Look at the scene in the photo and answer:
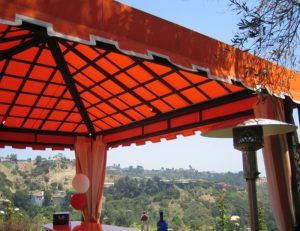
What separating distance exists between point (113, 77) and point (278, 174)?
2.82 m

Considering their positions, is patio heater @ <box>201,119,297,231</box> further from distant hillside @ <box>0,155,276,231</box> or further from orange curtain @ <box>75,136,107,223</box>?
orange curtain @ <box>75,136,107,223</box>

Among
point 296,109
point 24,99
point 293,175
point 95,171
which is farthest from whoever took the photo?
point 95,171

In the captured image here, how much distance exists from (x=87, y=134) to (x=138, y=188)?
4086mm

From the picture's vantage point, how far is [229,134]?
1.87 m

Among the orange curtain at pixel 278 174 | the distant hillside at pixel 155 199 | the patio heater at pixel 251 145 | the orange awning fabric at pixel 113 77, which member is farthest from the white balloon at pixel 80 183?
the patio heater at pixel 251 145

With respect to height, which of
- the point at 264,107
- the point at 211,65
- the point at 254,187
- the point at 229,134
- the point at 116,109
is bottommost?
the point at 254,187

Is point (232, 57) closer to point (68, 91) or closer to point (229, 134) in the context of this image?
point (229, 134)

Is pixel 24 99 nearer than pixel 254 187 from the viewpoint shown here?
No

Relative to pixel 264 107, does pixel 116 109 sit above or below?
above

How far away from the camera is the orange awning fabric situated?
8.79 feet

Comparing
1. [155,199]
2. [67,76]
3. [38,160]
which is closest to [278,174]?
[67,76]

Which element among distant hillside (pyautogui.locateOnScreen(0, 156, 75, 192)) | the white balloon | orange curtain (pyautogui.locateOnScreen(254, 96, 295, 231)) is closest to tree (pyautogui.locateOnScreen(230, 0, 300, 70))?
orange curtain (pyautogui.locateOnScreen(254, 96, 295, 231))

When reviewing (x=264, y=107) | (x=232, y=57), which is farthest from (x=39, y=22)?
(x=264, y=107)

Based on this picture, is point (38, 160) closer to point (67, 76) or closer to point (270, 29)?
point (67, 76)
